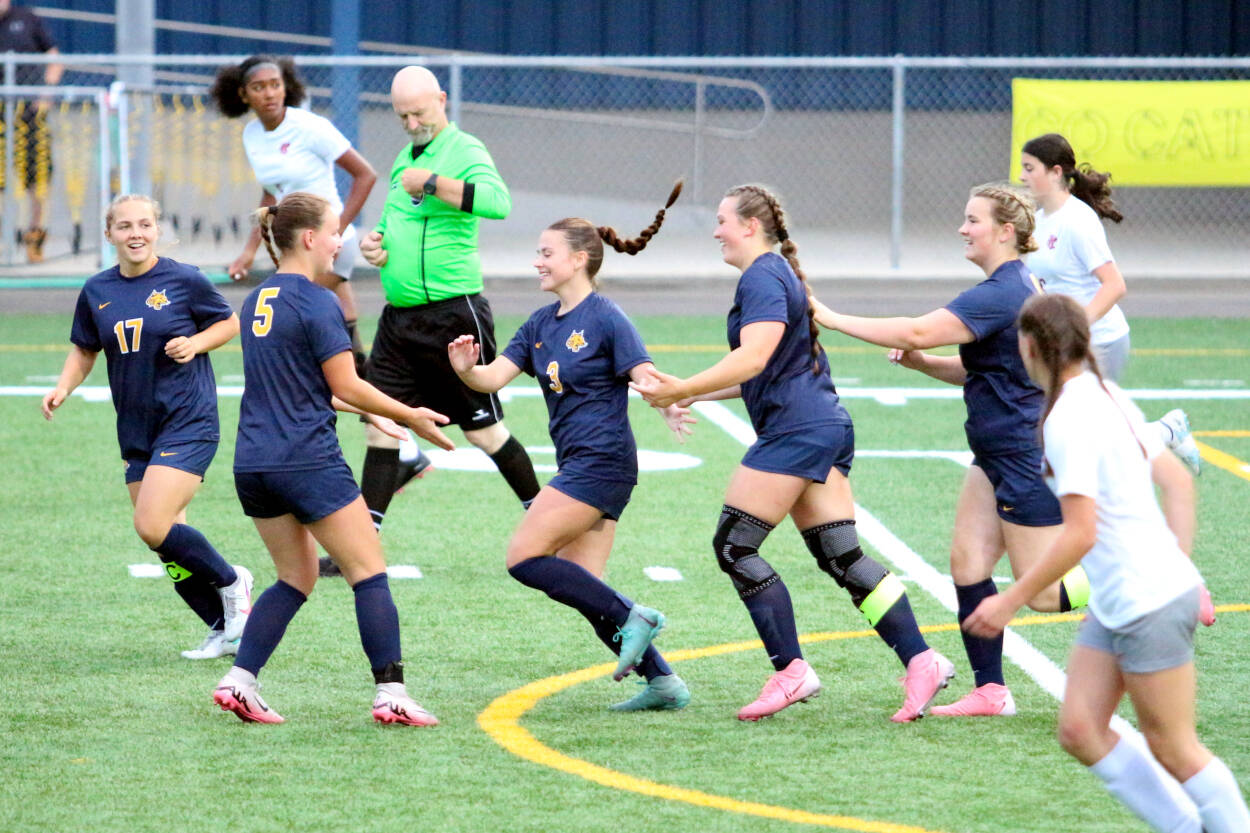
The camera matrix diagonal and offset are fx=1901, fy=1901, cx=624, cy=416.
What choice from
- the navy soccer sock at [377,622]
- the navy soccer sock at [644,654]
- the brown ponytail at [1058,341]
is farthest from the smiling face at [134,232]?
the brown ponytail at [1058,341]

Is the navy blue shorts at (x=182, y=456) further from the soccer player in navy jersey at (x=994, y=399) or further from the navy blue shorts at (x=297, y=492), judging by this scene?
the soccer player in navy jersey at (x=994, y=399)

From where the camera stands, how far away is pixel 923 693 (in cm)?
575

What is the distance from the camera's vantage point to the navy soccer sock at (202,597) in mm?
6625

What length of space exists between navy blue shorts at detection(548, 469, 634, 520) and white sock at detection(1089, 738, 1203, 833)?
6.48ft

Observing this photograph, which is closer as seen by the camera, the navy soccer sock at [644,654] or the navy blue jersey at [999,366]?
the navy blue jersey at [999,366]

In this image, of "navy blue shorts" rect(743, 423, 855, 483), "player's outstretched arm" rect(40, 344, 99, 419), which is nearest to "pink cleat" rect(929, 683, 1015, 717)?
"navy blue shorts" rect(743, 423, 855, 483)

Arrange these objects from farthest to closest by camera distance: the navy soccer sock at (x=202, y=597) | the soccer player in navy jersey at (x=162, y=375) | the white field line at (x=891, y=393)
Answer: the white field line at (x=891, y=393)
the navy soccer sock at (x=202, y=597)
the soccer player in navy jersey at (x=162, y=375)

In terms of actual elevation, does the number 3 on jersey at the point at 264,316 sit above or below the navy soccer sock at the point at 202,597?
above

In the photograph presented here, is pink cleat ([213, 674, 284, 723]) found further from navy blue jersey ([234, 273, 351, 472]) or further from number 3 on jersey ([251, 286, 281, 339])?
number 3 on jersey ([251, 286, 281, 339])

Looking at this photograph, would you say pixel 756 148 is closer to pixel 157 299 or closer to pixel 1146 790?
pixel 157 299

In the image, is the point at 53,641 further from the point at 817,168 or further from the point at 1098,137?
the point at 817,168

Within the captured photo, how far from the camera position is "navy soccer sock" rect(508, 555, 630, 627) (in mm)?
5820

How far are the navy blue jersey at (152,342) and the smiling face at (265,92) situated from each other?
282 centimetres

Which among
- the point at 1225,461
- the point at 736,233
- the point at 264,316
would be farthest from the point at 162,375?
the point at 1225,461
